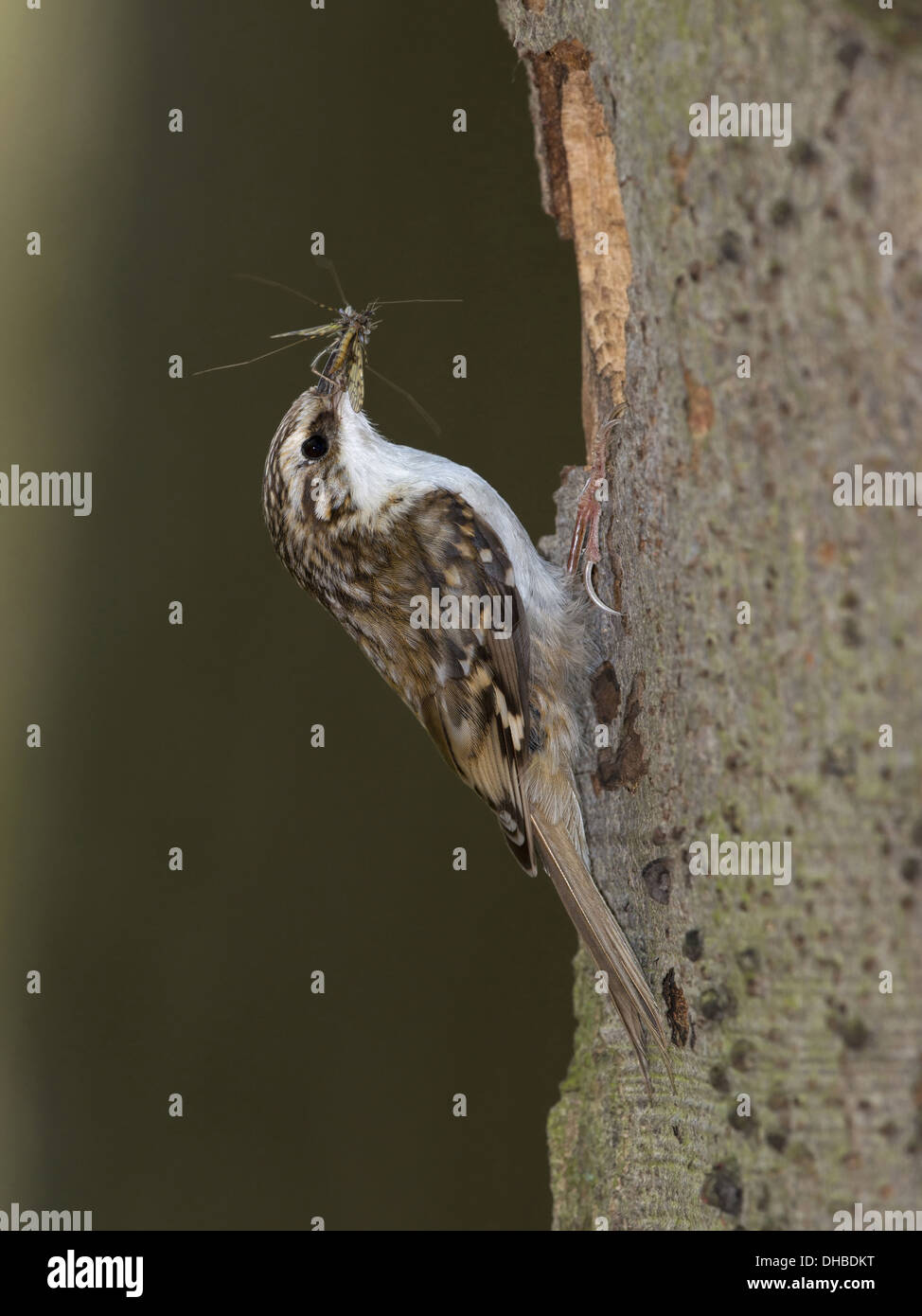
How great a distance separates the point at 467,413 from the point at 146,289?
830mm

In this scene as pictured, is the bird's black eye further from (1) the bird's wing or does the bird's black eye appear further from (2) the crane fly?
(1) the bird's wing

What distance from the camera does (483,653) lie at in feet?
6.21

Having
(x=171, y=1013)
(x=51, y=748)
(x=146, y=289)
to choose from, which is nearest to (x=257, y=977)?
(x=171, y=1013)

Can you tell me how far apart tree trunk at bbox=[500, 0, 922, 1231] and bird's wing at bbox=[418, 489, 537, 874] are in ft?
1.62

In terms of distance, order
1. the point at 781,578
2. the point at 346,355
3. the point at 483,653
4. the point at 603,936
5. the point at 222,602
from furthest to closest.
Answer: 1. the point at 222,602
2. the point at 346,355
3. the point at 483,653
4. the point at 603,936
5. the point at 781,578

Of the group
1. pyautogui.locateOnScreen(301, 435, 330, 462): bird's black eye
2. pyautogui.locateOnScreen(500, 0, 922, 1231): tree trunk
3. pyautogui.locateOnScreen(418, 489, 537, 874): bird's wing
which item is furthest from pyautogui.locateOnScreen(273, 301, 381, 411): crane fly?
pyautogui.locateOnScreen(500, 0, 922, 1231): tree trunk

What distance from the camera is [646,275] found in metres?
1.25

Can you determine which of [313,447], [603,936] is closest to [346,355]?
[313,447]

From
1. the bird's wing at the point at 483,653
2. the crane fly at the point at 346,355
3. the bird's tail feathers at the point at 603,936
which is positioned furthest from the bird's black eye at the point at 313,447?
the bird's tail feathers at the point at 603,936

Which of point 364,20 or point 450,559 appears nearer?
point 450,559

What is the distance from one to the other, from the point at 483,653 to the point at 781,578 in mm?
812

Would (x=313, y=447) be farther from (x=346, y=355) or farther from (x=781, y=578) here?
(x=781, y=578)

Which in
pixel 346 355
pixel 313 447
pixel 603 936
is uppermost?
pixel 346 355

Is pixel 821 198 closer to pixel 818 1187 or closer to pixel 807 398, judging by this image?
pixel 807 398
